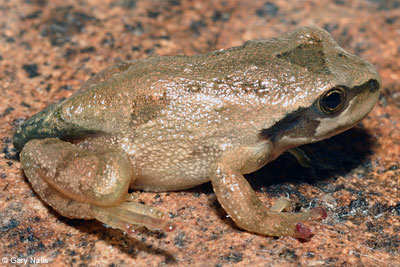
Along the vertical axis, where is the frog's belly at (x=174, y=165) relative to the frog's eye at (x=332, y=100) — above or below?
below

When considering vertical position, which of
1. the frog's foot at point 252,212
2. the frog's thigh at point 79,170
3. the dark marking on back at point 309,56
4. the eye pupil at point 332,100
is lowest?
the frog's foot at point 252,212

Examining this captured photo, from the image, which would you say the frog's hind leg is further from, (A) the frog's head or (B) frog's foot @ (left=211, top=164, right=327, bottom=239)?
(A) the frog's head

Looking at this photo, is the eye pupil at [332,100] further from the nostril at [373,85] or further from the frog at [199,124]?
the nostril at [373,85]

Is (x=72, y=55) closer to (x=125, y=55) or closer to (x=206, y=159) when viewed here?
(x=125, y=55)

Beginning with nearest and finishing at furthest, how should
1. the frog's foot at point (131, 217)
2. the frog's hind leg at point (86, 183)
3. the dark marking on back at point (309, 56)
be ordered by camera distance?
the frog's foot at point (131, 217) < the frog's hind leg at point (86, 183) < the dark marking on back at point (309, 56)

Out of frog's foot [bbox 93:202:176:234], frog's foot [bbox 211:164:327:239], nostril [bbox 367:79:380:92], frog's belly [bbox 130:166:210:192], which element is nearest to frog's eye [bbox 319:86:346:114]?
nostril [bbox 367:79:380:92]

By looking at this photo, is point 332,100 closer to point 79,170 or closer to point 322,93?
point 322,93

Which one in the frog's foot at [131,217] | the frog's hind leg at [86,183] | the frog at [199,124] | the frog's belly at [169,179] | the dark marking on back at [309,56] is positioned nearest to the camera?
the frog's foot at [131,217]

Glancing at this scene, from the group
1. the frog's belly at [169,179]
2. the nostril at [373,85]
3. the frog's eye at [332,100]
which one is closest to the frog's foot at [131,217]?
the frog's belly at [169,179]
